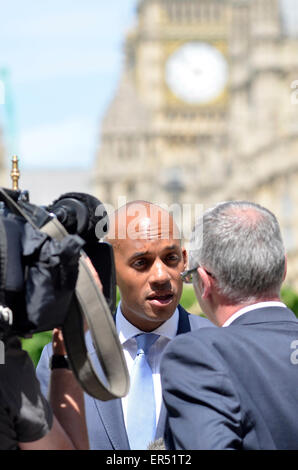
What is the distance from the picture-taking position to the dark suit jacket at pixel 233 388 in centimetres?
423

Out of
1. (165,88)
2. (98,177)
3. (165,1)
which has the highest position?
(165,1)

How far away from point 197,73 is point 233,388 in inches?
4568

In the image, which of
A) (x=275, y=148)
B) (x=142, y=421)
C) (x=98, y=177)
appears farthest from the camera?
(x=98, y=177)

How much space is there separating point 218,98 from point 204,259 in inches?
4581

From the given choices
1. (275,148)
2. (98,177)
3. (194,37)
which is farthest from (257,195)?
(194,37)

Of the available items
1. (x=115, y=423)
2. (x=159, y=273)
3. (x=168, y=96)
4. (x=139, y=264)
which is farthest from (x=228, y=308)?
(x=168, y=96)

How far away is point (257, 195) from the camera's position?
6450cm

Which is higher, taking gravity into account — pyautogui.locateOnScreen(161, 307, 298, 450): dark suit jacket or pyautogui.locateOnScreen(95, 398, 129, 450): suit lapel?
pyautogui.locateOnScreen(161, 307, 298, 450): dark suit jacket

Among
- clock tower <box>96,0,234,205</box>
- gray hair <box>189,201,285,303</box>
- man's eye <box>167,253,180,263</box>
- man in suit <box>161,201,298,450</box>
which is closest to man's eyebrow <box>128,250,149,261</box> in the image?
man's eye <box>167,253,180,263</box>

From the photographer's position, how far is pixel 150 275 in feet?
18.3

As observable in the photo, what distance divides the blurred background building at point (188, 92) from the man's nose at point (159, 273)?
76.7m

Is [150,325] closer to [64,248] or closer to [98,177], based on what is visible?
[64,248]

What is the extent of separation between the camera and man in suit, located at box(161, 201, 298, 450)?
426cm

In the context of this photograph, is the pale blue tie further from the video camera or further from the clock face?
the clock face
